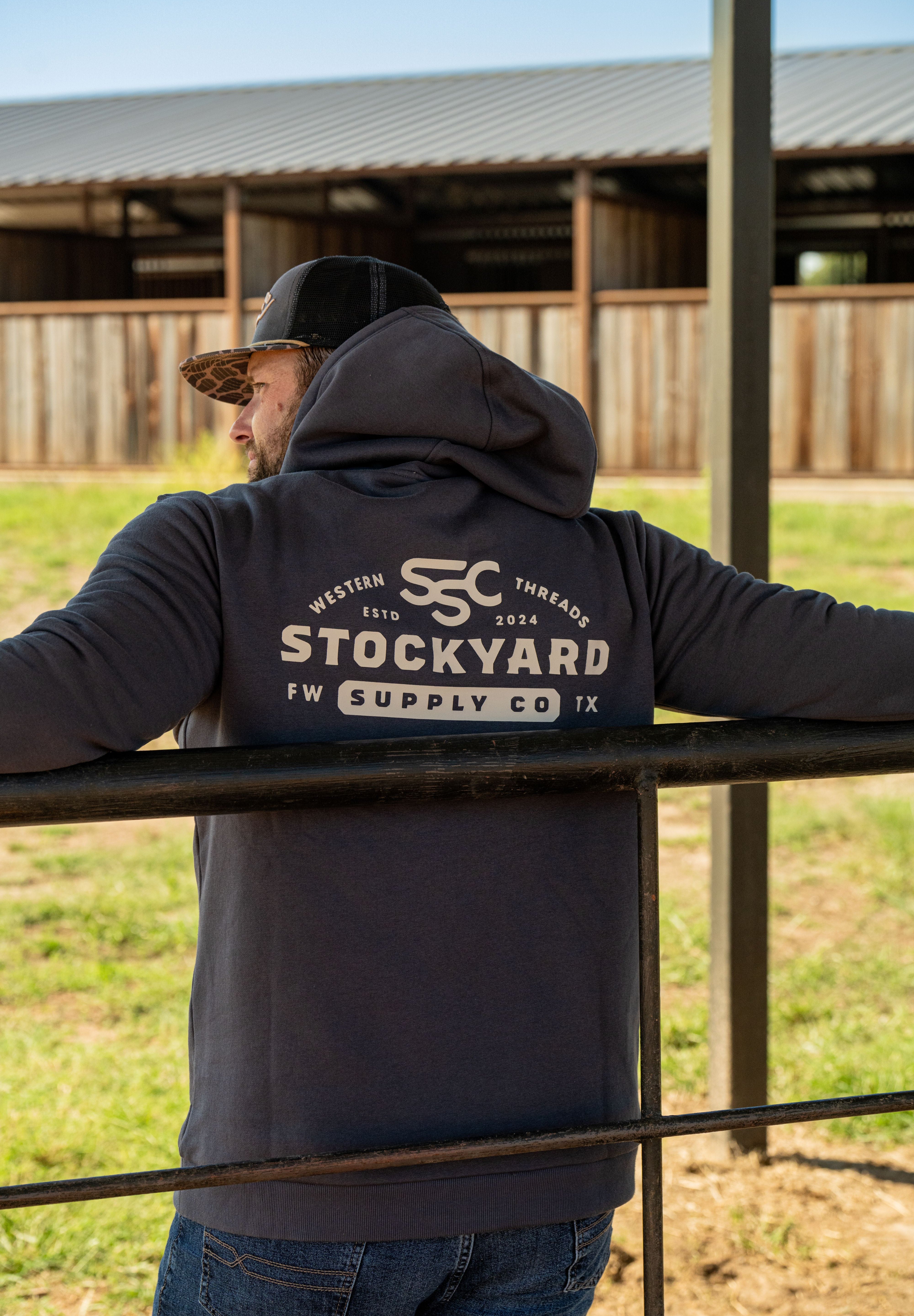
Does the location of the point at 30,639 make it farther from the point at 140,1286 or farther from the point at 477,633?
the point at 140,1286

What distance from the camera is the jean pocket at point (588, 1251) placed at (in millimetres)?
1254

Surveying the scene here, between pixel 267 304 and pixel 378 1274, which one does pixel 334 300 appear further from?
pixel 378 1274

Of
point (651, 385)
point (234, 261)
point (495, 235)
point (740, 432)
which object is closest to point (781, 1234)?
point (740, 432)

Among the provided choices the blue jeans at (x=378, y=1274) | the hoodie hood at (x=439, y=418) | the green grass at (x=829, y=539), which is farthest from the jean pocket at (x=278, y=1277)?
the green grass at (x=829, y=539)

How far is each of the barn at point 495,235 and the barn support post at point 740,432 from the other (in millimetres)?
7704

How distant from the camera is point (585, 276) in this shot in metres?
10.7

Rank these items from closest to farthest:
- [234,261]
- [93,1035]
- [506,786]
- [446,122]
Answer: [506,786], [93,1035], [234,261], [446,122]

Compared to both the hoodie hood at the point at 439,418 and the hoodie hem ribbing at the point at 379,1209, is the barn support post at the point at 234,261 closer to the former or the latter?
the hoodie hood at the point at 439,418

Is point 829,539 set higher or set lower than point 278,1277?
higher

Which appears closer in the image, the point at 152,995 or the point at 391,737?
the point at 391,737

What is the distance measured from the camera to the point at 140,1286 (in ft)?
8.90

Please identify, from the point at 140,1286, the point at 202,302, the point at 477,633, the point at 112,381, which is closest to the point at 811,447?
the point at 202,302

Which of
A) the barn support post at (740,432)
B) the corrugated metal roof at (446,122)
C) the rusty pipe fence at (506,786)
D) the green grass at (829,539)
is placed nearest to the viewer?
the rusty pipe fence at (506,786)

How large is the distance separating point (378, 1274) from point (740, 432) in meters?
2.18
